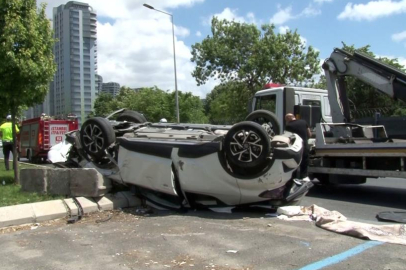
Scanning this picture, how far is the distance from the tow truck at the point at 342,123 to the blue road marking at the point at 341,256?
3.21 meters

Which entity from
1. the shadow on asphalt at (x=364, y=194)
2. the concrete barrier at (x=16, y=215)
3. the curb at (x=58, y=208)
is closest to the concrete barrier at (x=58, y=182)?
the curb at (x=58, y=208)

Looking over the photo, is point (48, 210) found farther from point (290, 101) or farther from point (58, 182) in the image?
point (290, 101)

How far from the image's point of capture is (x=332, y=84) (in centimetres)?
1034

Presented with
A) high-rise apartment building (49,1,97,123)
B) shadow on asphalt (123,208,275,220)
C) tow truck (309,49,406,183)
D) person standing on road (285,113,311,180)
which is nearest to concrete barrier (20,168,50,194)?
shadow on asphalt (123,208,275,220)

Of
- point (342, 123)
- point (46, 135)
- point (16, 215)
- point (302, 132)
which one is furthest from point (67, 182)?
point (46, 135)

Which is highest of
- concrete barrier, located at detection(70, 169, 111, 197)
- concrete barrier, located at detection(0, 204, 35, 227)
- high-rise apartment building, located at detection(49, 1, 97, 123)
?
high-rise apartment building, located at detection(49, 1, 97, 123)

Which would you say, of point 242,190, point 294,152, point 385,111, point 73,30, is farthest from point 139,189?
point 73,30

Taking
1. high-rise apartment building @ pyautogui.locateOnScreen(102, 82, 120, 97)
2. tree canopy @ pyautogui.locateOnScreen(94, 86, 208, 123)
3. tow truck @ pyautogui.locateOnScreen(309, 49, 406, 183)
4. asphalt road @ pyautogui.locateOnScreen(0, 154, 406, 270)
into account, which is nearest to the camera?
asphalt road @ pyautogui.locateOnScreen(0, 154, 406, 270)

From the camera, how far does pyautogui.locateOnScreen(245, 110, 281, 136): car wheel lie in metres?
8.53

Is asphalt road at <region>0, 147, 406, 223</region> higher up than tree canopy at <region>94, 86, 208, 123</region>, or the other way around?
tree canopy at <region>94, 86, 208, 123</region>

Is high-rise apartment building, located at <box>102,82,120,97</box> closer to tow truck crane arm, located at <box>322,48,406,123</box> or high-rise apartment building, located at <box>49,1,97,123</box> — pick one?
high-rise apartment building, located at <box>49,1,97,123</box>

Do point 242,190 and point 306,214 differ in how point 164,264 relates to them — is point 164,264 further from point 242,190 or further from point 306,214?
point 306,214

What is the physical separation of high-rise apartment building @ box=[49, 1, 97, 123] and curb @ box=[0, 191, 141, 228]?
1571 cm

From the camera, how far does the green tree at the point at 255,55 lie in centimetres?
2636
